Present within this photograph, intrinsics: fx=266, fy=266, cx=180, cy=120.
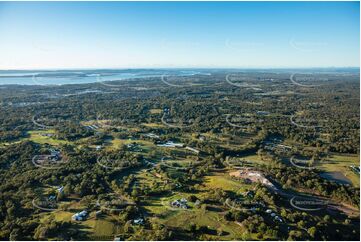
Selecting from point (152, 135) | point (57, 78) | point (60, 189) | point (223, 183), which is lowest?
point (223, 183)

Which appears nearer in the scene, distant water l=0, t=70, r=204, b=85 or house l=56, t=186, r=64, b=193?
house l=56, t=186, r=64, b=193

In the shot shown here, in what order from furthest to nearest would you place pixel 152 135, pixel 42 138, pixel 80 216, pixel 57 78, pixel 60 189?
pixel 57 78 < pixel 152 135 < pixel 42 138 < pixel 60 189 < pixel 80 216

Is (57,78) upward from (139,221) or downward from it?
upward

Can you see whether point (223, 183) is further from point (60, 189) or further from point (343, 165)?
point (343, 165)

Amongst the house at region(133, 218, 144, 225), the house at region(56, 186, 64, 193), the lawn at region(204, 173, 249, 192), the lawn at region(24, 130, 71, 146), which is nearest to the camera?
the house at region(133, 218, 144, 225)

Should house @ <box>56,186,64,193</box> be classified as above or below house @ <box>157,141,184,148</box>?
below

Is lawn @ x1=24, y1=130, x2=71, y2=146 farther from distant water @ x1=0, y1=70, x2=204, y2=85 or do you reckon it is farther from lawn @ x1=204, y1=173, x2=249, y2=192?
distant water @ x1=0, y1=70, x2=204, y2=85

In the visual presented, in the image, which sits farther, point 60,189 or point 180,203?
point 60,189

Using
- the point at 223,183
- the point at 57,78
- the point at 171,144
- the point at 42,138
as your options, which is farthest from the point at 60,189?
the point at 57,78

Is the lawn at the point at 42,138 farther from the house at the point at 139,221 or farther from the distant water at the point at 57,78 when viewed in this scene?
the distant water at the point at 57,78

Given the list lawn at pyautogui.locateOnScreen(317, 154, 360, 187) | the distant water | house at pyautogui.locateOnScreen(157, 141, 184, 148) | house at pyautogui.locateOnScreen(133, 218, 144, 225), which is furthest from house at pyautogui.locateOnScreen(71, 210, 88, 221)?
the distant water

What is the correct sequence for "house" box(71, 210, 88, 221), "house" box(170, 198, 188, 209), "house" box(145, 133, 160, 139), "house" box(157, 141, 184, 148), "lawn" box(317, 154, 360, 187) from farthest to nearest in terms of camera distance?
"house" box(145, 133, 160, 139) → "house" box(157, 141, 184, 148) → "lawn" box(317, 154, 360, 187) → "house" box(170, 198, 188, 209) → "house" box(71, 210, 88, 221)

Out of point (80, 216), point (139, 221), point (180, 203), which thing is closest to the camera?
point (139, 221)
